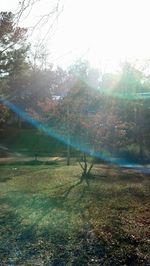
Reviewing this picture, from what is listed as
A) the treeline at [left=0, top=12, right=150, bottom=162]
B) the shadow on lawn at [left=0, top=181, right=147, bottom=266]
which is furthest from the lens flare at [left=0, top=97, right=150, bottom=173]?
the shadow on lawn at [left=0, top=181, right=147, bottom=266]

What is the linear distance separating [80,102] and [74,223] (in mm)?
8428

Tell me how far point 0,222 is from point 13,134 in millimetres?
35534

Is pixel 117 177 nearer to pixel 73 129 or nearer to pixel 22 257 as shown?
pixel 73 129

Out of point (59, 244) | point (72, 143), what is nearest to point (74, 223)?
point (59, 244)

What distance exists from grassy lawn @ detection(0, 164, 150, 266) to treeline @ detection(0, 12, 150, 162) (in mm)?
2736

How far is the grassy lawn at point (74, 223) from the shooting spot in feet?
18.8

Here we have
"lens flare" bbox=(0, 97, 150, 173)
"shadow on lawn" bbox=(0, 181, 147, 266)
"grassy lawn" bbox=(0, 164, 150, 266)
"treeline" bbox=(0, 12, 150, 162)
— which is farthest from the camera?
"lens flare" bbox=(0, 97, 150, 173)

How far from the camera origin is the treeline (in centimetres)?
1548

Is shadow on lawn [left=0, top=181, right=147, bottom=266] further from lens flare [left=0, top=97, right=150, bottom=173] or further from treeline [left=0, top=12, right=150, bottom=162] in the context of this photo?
lens flare [left=0, top=97, right=150, bottom=173]

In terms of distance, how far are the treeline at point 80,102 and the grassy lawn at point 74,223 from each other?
2.74 metres

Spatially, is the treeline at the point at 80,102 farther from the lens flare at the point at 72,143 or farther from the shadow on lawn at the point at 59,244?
the shadow on lawn at the point at 59,244

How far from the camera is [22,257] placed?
18.5 feet

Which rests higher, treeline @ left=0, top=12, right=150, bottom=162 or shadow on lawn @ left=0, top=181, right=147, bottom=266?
treeline @ left=0, top=12, right=150, bottom=162

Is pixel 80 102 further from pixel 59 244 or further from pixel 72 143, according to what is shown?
pixel 59 244
